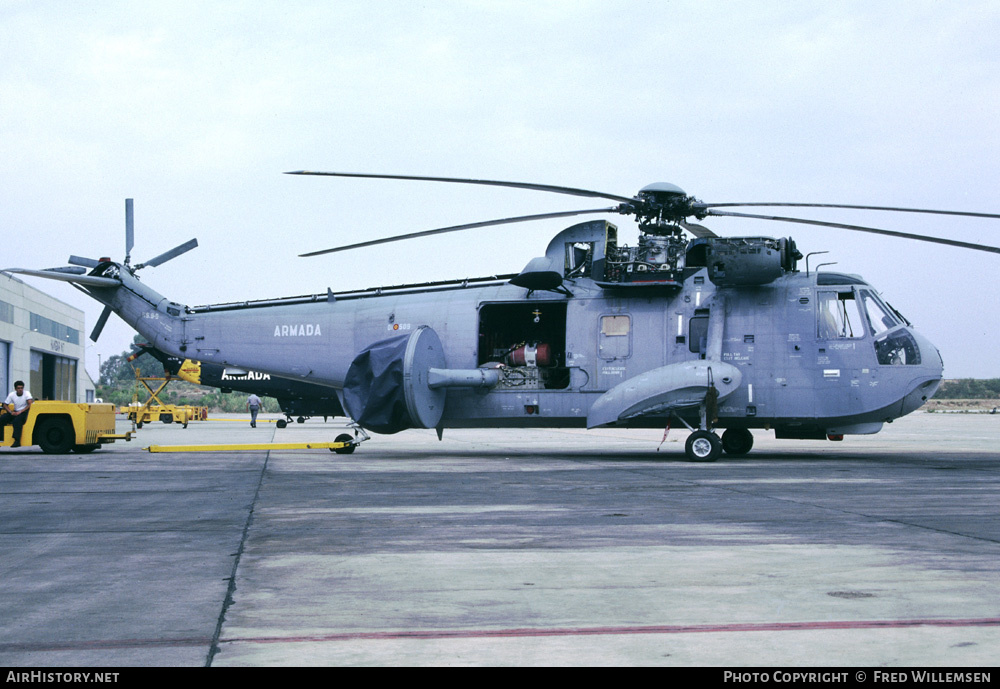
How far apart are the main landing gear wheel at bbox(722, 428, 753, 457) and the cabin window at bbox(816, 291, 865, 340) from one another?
2.89 meters

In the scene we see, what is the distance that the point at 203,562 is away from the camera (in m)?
6.64

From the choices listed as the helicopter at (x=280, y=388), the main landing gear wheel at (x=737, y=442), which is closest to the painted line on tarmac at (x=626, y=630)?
the main landing gear wheel at (x=737, y=442)

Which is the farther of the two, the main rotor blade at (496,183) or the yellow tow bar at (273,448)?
the yellow tow bar at (273,448)

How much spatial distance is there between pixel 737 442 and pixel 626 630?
15981 millimetres

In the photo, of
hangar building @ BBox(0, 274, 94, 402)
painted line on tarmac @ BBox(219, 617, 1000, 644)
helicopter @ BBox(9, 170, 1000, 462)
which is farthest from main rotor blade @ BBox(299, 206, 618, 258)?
hangar building @ BBox(0, 274, 94, 402)

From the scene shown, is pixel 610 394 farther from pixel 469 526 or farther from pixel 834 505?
pixel 469 526

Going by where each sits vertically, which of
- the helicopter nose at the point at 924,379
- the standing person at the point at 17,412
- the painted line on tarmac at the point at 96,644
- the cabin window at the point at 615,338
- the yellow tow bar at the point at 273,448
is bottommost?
the yellow tow bar at the point at 273,448

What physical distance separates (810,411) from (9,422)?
17.3 metres

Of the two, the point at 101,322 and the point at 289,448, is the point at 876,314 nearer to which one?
the point at 289,448

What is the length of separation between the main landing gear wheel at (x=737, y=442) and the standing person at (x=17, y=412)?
51.4 ft

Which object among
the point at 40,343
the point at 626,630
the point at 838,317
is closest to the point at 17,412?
the point at 838,317

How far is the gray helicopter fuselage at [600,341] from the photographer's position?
17.9 metres

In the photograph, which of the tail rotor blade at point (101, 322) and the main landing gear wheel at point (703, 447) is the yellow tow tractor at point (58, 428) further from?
the main landing gear wheel at point (703, 447)

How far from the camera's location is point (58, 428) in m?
20.8
